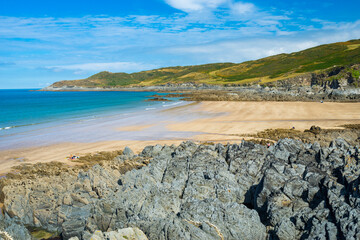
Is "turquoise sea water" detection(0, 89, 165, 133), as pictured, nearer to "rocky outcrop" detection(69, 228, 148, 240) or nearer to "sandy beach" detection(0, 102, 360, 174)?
"sandy beach" detection(0, 102, 360, 174)

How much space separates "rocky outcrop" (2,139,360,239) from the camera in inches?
319

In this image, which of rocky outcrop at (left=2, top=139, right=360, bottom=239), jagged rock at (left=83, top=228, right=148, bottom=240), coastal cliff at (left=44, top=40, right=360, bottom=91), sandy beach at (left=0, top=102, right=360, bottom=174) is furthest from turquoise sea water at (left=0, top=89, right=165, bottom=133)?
coastal cliff at (left=44, top=40, right=360, bottom=91)

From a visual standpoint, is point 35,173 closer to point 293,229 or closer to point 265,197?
point 265,197

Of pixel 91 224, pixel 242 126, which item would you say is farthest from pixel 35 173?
pixel 242 126

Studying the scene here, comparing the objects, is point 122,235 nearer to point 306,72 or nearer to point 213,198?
point 213,198

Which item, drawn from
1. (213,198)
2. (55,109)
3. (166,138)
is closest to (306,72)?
(55,109)

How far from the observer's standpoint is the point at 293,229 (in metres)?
8.16

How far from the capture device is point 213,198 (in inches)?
399

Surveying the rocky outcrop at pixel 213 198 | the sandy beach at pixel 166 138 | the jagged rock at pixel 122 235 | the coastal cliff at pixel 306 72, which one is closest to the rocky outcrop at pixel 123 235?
the jagged rock at pixel 122 235

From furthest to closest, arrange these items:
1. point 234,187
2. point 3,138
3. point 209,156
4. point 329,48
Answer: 1. point 329,48
2. point 3,138
3. point 209,156
4. point 234,187

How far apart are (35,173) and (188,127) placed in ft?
66.7

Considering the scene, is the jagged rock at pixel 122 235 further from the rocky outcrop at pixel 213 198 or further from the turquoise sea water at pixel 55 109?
the turquoise sea water at pixel 55 109

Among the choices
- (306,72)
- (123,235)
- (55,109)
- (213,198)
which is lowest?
(213,198)

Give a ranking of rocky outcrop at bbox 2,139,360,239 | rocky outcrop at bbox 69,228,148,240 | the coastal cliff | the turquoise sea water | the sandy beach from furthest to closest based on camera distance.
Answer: the coastal cliff < the turquoise sea water < the sandy beach < rocky outcrop at bbox 2,139,360,239 < rocky outcrop at bbox 69,228,148,240
